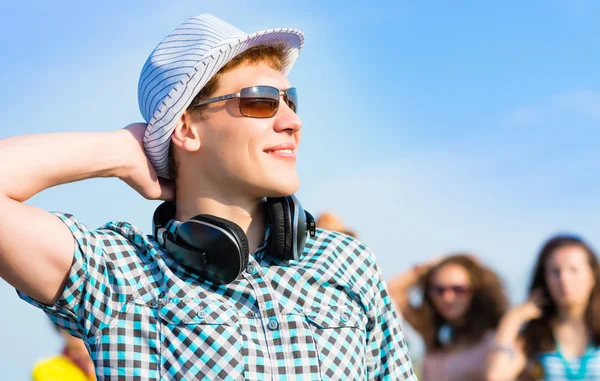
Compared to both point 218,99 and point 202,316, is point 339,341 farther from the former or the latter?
point 218,99

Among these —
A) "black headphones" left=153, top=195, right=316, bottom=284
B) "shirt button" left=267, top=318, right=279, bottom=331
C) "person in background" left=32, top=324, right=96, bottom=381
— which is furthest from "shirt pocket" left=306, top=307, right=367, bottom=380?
"person in background" left=32, top=324, right=96, bottom=381

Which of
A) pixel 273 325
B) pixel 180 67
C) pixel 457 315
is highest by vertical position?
pixel 180 67

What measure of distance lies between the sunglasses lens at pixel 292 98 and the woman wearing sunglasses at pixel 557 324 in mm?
2741

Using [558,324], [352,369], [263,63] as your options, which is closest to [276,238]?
[352,369]

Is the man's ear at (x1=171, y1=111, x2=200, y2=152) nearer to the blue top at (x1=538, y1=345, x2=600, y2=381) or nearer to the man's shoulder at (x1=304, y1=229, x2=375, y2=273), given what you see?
the man's shoulder at (x1=304, y1=229, x2=375, y2=273)

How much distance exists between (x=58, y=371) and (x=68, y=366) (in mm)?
85

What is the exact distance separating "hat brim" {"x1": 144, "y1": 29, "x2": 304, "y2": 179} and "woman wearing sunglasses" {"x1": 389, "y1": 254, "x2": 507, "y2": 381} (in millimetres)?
3143

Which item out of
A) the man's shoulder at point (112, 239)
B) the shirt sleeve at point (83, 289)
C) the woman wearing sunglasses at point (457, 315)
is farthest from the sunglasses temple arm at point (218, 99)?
the woman wearing sunglasses at point (457, 315)

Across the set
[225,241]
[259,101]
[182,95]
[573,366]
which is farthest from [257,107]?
[573,366]

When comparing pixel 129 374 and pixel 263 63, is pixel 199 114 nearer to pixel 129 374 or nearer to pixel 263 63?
pixel 263 63

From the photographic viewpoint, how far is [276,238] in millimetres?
2498

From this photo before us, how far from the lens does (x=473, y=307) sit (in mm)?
5363

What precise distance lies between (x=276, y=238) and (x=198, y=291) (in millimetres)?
294

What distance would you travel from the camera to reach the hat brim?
2.51 metres
